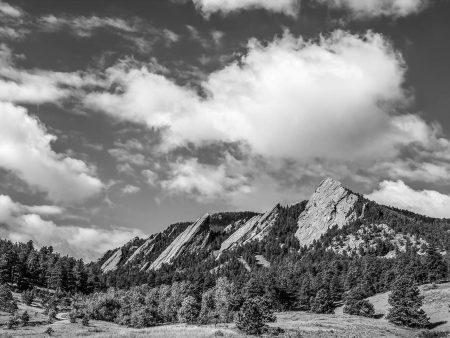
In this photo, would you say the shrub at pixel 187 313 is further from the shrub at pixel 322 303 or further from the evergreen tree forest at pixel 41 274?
the evergreen tree forest at pixel 41 274

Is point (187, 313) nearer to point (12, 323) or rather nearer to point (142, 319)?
point (142, 319)

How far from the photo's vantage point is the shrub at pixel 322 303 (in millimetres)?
112500

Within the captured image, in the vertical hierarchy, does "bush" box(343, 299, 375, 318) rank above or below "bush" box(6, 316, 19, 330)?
above

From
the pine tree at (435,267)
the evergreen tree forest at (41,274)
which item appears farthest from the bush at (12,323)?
the pine tree at (435,267)

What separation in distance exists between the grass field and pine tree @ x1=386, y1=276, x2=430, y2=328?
3466 millimetres

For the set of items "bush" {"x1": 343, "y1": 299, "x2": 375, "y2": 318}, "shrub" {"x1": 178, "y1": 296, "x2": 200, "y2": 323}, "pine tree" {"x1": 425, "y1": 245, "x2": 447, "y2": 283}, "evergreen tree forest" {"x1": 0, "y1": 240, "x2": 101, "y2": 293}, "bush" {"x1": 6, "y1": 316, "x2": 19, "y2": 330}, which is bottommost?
"bush" {"x1": 6, "y1": 316, "x2": 19, "y2": 330}

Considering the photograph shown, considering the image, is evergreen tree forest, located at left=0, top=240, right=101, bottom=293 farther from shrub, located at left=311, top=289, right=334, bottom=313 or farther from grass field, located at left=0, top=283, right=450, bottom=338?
shrub, located at left=311, top=289, right=334, bottom=313

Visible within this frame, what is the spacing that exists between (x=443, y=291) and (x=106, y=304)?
88.8 m

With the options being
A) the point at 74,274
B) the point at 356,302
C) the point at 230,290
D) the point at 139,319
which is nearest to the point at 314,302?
the point at 356,302

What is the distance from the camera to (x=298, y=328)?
6116 centimetres

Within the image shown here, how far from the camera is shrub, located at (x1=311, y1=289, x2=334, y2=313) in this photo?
11250 centimetres

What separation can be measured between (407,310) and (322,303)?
3168cm

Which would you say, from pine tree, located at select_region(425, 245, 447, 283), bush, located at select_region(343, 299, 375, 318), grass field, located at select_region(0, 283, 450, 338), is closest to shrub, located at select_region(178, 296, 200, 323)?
grass field, located at select_region(0, 283, 450, 338)

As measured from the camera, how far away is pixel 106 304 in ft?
359
